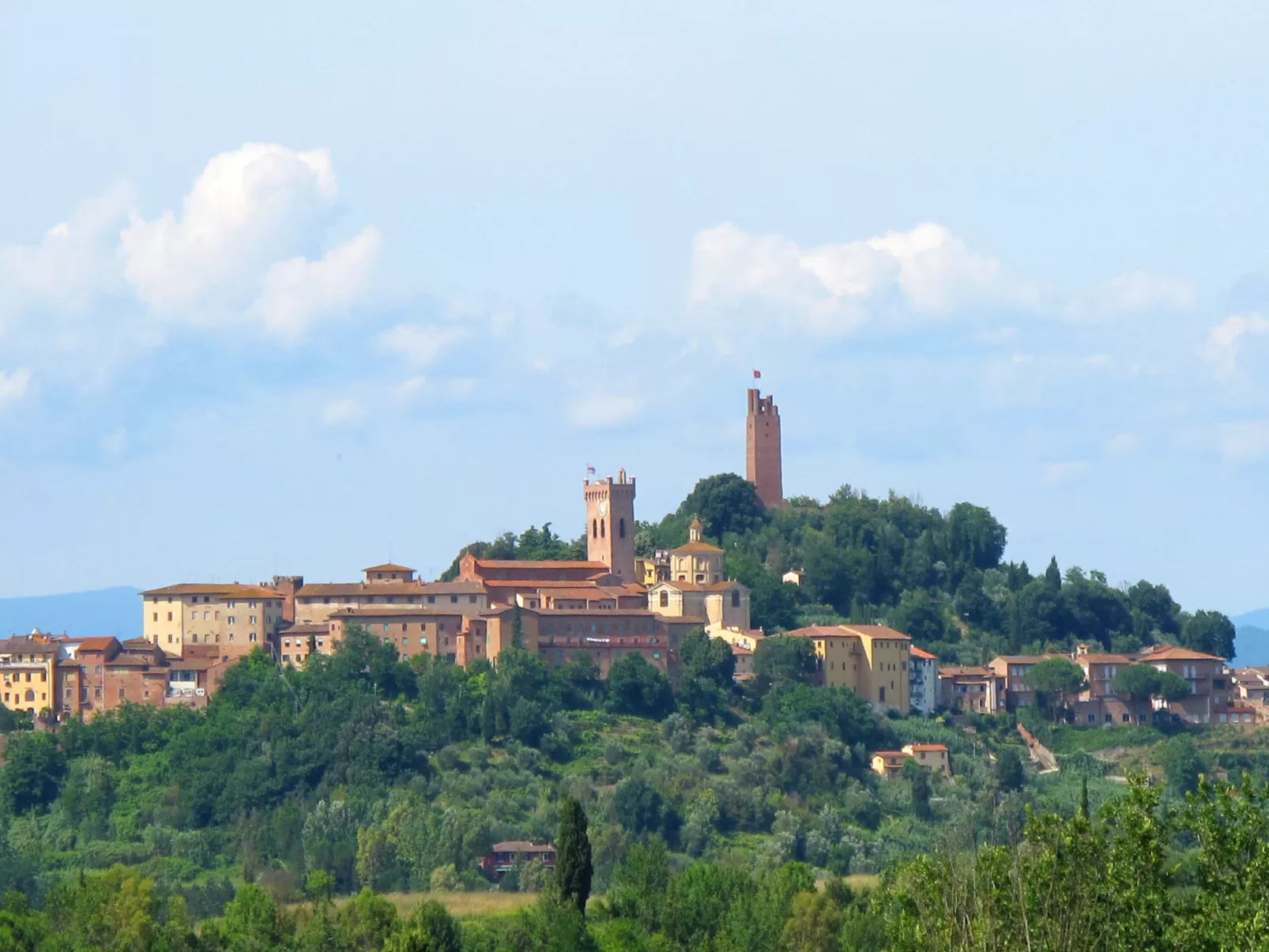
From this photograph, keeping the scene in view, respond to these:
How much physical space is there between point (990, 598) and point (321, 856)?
35.5 m

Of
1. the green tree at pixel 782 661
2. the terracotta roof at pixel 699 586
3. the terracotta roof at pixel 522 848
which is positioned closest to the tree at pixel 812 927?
the terracotta roof at pixel 522 848

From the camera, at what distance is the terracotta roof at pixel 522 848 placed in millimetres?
76188

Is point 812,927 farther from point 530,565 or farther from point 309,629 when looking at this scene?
point 530,565

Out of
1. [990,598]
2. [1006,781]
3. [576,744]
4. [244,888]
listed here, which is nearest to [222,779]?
[576,744]

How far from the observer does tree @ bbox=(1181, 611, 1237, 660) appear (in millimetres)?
101375

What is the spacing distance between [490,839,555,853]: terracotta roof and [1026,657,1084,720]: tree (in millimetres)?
23412

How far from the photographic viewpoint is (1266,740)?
92.8m

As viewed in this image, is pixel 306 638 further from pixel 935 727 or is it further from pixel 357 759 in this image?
pixel 935 727

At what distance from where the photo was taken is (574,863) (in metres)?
62.0

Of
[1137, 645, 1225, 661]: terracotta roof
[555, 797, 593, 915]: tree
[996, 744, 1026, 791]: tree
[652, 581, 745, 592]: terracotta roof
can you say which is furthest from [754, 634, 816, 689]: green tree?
[555, 797, 593, 915]: tree

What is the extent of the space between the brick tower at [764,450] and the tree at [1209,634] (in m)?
17.4

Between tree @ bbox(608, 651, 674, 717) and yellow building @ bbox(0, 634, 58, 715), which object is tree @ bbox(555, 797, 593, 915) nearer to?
tree @ bbox(608, 651, 674, 717)

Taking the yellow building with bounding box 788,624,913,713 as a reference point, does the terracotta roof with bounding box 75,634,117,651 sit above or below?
above

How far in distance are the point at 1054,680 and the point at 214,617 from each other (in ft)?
94.6
